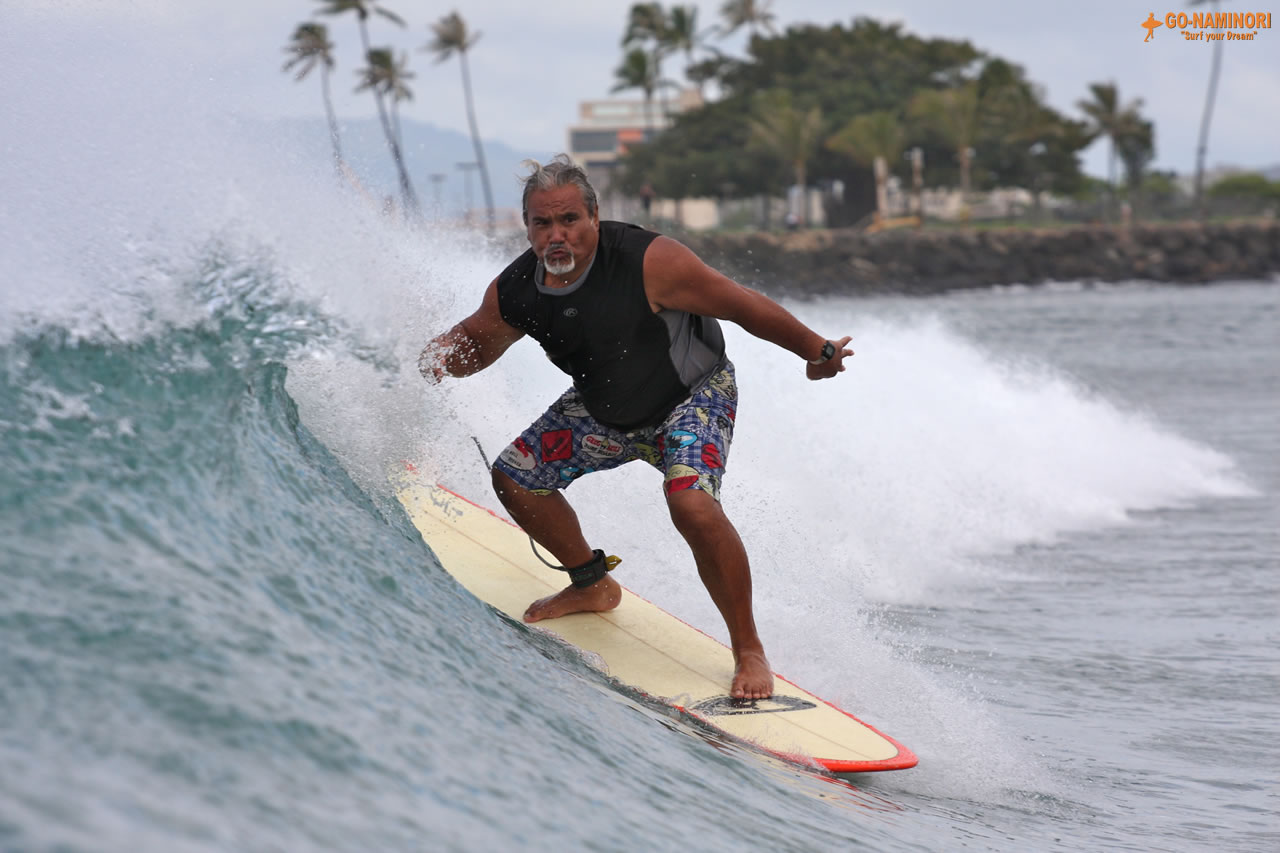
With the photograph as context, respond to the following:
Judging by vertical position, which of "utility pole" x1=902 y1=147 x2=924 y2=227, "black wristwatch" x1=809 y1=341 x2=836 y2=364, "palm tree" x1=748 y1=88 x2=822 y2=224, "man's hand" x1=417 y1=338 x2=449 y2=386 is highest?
"palm tree" x1=748 y1=88 x2=822 y2=224

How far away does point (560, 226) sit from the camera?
398 centimetres

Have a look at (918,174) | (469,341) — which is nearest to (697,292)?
(469,341)

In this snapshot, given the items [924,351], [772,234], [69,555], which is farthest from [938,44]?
[69,555]

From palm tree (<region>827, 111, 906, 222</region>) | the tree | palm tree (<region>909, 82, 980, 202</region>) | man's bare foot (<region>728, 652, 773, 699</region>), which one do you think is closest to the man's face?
man's bare foot (<region>728, 652, 773, 699</region>)

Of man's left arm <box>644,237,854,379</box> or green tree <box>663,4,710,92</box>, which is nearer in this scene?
man's left arm <box>644,237,854,379</box>

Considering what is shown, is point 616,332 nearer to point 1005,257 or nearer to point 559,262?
point 559,262

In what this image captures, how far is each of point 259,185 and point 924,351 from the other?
10.4 meters

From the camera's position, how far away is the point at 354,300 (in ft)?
12.7

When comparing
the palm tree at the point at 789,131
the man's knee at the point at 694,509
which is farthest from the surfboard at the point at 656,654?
the palm tree at the point at 789,131

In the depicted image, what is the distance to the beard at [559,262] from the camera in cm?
398

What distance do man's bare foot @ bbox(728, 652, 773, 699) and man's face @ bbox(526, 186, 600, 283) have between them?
1.34 metres

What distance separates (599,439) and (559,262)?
2.13 feet

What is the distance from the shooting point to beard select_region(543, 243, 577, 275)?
13.1ft

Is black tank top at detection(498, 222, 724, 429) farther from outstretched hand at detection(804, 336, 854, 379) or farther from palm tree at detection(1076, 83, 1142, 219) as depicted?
palm tree at detection(1076, 83, 1142, 219)
